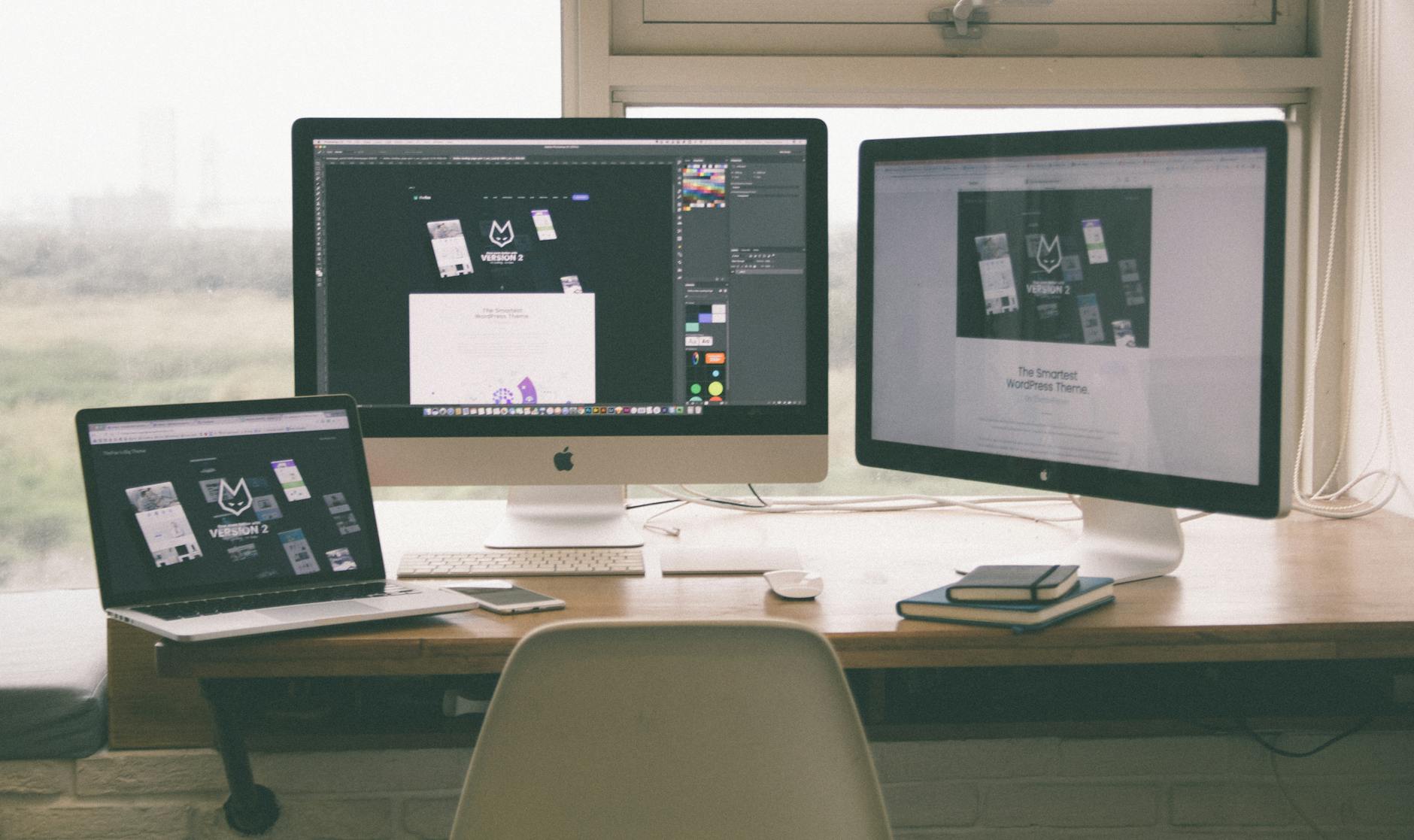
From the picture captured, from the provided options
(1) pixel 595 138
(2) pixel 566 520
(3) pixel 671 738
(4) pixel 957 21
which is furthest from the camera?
(4) pixel 957 21

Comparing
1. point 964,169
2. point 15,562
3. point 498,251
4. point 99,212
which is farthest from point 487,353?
point 15,562

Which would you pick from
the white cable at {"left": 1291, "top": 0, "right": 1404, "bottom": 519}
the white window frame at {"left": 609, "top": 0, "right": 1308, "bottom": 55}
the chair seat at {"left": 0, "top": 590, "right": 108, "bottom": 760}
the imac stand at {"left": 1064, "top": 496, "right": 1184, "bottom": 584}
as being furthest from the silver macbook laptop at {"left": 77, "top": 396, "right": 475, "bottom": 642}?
the white cable at {"left": 1291, "top": 0, "right": 1404, "bottom": 519}

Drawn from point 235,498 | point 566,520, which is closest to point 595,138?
point 566,520

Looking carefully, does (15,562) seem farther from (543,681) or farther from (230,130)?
(543,681)

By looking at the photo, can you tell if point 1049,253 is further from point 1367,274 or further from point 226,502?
point 226,502

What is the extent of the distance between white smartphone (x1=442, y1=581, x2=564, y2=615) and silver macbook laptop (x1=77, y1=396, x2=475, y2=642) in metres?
0.03

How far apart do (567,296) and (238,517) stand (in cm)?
47

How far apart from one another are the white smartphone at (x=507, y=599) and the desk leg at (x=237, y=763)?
0.81 feet

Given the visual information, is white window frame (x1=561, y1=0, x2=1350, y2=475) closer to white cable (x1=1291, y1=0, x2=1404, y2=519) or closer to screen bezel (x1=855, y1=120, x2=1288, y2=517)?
white cable (x1=1291, y1=0, x2=1404, y2=519)

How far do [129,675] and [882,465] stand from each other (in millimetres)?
964

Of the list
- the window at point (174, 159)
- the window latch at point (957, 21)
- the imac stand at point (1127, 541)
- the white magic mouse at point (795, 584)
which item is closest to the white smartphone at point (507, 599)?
the white magic mouse at point (795, 584)

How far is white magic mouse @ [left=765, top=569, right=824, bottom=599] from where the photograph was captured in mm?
1202

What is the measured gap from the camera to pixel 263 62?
179 centimetres

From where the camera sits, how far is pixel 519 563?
1.35 metres
